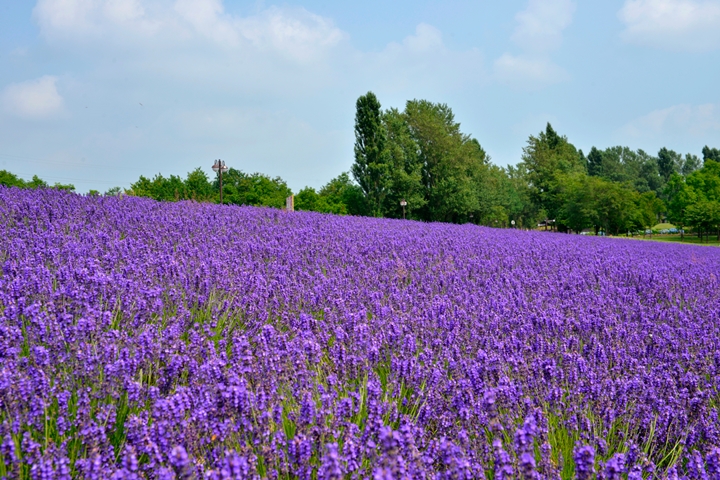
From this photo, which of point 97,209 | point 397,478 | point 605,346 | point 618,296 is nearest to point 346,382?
point 397,478

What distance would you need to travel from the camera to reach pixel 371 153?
110 feet

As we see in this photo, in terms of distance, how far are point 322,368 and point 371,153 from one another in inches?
1230

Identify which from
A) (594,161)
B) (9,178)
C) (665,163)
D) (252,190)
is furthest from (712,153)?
(9,178)

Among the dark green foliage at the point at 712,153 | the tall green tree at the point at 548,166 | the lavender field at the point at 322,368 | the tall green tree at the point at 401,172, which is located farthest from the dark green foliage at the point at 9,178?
the dark green foliage at the point at 712,153

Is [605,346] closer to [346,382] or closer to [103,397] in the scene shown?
[346,382]

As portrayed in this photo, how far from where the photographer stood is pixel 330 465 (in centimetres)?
126

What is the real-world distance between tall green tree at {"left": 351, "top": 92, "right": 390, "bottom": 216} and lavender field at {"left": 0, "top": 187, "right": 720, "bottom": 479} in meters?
28.3

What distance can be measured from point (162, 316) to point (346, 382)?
122 cm

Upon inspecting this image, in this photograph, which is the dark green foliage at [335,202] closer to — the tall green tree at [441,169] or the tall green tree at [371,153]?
the tall green tree at [371,153]

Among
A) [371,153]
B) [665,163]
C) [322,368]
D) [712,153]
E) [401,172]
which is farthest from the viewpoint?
[665,163]

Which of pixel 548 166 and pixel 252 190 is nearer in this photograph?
pixel 252 190

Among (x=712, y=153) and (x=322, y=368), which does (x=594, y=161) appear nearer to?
(x=712, y=153)

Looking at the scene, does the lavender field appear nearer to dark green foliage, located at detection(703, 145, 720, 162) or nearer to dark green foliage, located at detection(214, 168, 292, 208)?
dark green foliage, located at detection(214, 168, 292, 208)

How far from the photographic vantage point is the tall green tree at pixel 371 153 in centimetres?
3334
